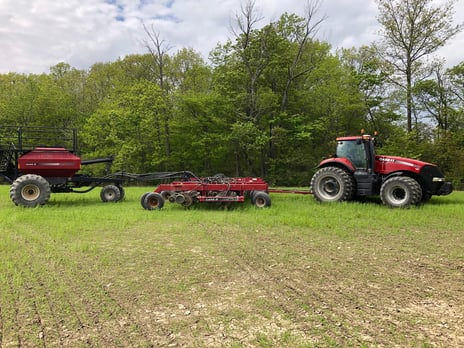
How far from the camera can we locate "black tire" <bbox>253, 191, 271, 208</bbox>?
8.86 m

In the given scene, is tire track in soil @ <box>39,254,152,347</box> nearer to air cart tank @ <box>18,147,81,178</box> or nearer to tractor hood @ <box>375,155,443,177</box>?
air cart tank @ <box>18,147,81,178</box>

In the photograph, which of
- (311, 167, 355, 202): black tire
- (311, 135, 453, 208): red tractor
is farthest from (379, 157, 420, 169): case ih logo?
(311, 167, 355, 202): black tire

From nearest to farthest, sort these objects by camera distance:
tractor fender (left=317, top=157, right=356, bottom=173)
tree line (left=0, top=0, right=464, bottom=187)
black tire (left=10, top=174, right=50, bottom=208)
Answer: black tire (left=10, top=174, right=50, bottom=208)
tractor fender (left=317, top=157, right=356, bottom=173)
tree line (left=0, top=0, right=464, bottom=187)

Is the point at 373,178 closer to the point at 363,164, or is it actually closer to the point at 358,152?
the point at 363,164

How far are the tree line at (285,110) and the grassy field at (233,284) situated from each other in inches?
572

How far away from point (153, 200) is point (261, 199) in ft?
9.73

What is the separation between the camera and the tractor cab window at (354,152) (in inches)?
380

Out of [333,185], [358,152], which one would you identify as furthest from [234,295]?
A: [358,152]

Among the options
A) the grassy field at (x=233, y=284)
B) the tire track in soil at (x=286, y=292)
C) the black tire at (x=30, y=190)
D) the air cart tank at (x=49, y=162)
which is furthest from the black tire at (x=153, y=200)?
the tire track in soil at (x=286, y=292)

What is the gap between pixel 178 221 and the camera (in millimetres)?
7398

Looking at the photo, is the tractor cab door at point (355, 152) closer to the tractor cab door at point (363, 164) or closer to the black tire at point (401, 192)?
the tractor cab door at point (363, 164)

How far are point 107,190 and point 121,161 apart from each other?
12426 mm

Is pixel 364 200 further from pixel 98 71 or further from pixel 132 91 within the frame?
pixel 98 71

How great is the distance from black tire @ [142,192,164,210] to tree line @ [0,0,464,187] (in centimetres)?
1164
